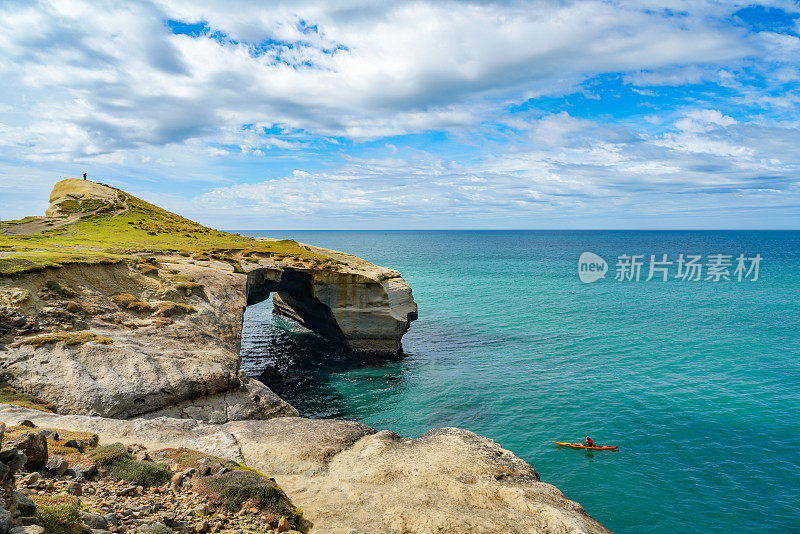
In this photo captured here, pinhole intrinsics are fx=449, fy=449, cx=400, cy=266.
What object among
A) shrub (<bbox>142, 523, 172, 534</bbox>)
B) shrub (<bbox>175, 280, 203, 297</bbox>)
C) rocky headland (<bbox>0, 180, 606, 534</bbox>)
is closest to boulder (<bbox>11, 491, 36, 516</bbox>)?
rocky headland (<bbox>0, 180, 606, 534</bbox>)

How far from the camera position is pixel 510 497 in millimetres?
13766

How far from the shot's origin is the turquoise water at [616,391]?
2200cm

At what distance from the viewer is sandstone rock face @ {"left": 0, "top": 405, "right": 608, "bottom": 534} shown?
40.9 feet

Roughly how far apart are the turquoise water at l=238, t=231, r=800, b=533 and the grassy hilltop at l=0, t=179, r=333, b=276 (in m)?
11.4

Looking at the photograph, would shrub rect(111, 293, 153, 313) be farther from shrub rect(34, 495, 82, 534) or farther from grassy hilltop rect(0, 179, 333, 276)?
shrub rect(34, 495, 82, 534)

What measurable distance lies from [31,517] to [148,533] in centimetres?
252

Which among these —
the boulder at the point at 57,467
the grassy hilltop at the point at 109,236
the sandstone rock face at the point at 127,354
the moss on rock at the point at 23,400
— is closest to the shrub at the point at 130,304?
the sandstone rock face at the point at 127,354

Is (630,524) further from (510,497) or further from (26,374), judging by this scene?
(26,374)

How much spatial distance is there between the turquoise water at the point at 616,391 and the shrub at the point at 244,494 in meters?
15.2

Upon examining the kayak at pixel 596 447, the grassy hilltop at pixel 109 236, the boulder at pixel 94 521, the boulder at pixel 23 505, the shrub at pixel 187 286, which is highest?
the grassy hilltop at pixel 109 236

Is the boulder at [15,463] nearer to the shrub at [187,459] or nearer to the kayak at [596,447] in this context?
the shrub at [187,459]

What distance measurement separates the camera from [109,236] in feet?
163

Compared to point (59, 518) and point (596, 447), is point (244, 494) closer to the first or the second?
point (59, 518)

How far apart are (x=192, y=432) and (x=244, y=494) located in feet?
22.9
